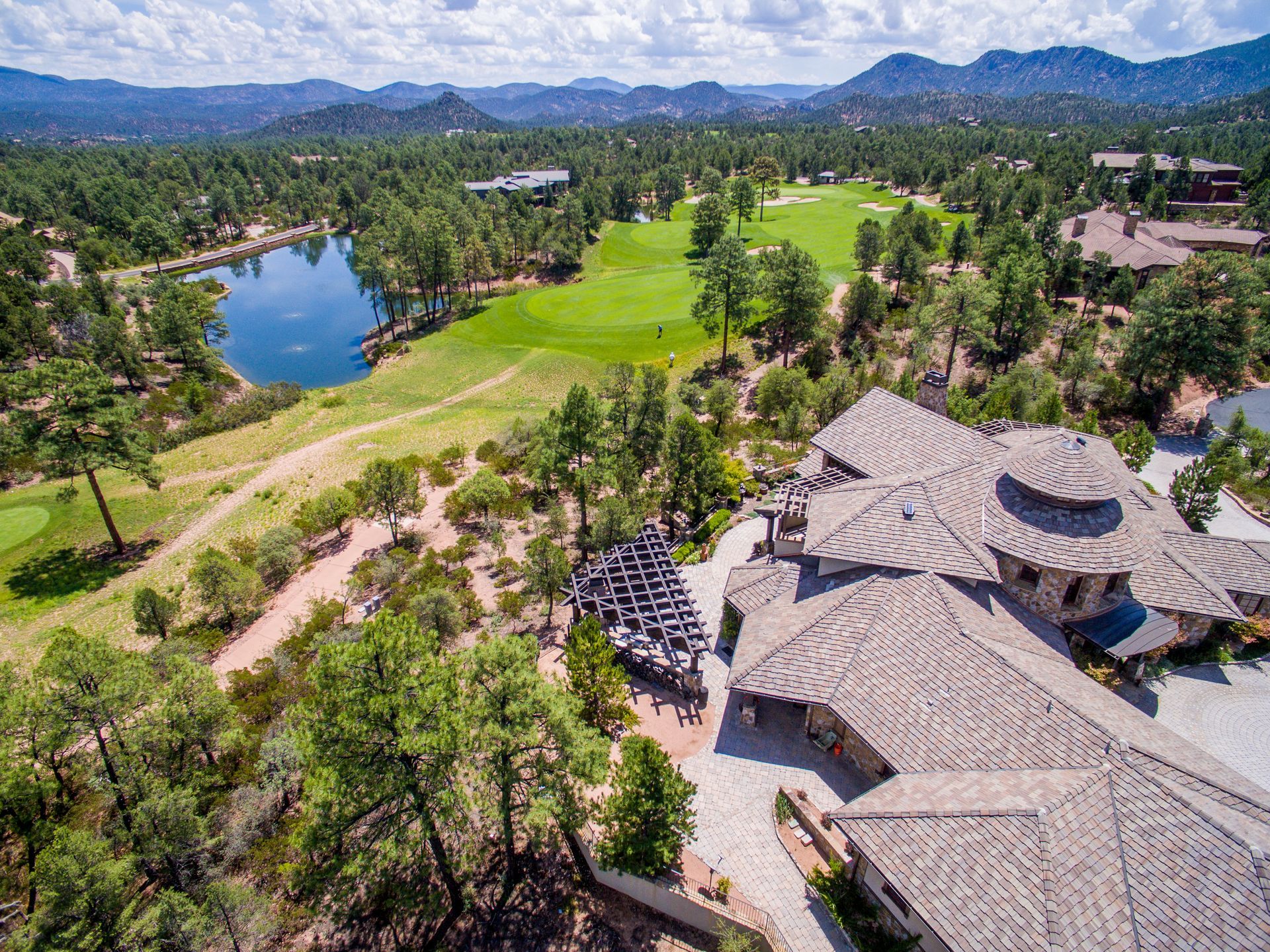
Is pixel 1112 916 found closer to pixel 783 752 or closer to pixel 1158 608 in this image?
pixel 783 752

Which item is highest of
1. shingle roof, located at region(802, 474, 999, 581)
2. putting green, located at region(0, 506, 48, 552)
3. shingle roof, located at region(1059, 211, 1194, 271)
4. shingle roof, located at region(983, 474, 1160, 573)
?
shingle roof, located at region(1059, 211, 1194, 271)

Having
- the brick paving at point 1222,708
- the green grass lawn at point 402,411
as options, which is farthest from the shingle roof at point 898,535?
the green grass lawn at point 402,411

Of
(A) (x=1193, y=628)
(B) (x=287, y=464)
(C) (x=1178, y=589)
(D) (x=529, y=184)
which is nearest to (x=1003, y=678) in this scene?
(C) (x=1178, y=589)

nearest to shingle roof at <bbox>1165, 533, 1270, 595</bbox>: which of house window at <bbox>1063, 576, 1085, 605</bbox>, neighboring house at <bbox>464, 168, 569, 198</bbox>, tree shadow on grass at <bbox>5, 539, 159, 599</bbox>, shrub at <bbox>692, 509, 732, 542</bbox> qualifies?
house window at <bbox>1063, 576, 1085, 605</bbox>

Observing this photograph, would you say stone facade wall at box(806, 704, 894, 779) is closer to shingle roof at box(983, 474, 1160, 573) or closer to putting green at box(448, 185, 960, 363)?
shingle roof at box(983, 474, 1160, 573)

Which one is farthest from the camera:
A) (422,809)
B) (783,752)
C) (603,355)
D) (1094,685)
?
(603,355)

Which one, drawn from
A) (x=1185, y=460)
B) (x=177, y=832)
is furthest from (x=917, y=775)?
(x=1185, y=460)

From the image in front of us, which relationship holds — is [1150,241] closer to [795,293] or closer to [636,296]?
[795,293]
